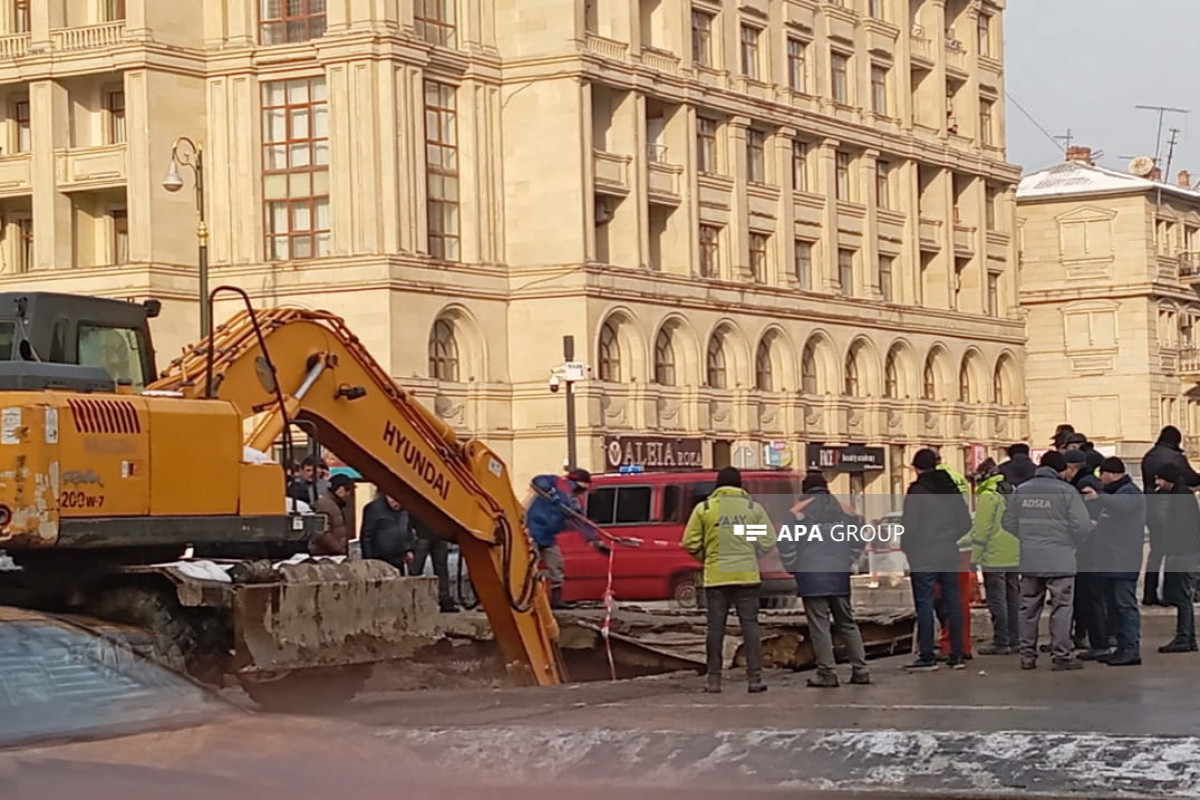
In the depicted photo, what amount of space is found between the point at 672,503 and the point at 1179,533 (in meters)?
13.0

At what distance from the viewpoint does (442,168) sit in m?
57.8

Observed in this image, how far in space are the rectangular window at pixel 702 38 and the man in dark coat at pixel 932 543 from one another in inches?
1781

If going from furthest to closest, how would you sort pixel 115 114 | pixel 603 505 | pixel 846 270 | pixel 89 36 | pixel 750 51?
pixel 846 270 < pixel 750 51 < pixel 115 114 < pixel 89 36 < pixel 603 505

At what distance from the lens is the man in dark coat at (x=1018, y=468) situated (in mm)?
21016

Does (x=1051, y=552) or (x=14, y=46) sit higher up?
(x=14, y=46)

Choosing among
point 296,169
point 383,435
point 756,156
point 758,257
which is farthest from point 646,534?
point 756,156

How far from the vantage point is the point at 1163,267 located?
90812 millimetres

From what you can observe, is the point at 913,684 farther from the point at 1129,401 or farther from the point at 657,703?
the point at 1129,401

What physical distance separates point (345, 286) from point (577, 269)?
6.61 metres

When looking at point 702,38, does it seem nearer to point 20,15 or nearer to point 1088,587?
point 20,15

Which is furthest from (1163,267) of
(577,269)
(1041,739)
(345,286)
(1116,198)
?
(1041,739)

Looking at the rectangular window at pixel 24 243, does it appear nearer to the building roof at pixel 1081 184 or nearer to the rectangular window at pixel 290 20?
the rectangular window at pixel 290 20

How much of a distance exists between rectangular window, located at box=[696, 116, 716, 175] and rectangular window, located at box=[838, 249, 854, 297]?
7887 mm

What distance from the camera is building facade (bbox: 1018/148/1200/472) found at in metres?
90.0
